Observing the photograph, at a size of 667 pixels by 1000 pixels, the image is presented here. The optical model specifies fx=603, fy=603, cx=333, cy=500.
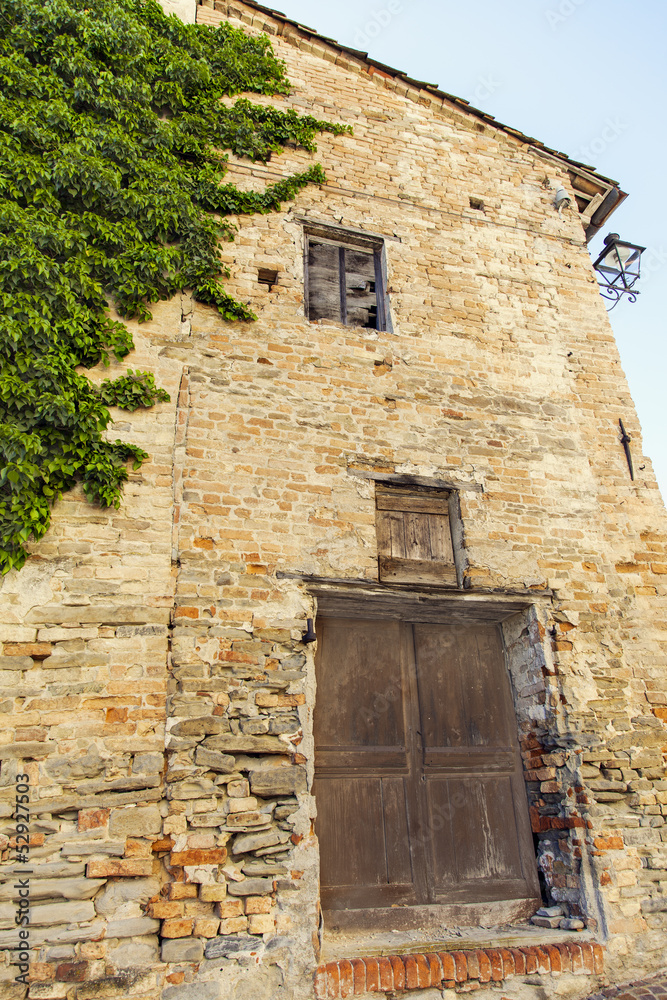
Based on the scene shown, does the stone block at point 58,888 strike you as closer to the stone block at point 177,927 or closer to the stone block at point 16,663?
the stone block at point 177,927

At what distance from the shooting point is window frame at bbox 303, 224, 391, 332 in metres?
5.54

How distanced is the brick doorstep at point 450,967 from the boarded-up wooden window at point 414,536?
233 centimetres

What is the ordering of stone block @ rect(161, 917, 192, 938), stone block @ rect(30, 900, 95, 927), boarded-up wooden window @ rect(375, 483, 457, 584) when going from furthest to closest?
1. boarded-up wooden window @ rect(375, 483, 457, 584)
2. stone block @ rect(161, 917, 192, 938)
3. stone block @ rect(30, 900, 95, 927)

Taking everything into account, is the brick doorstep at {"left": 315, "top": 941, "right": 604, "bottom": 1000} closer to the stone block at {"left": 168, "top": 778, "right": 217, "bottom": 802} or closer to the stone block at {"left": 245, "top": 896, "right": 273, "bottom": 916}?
the stone block at {"left": 245, "top": 896, "right": 273, "bottom": 916}

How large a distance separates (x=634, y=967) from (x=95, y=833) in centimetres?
352

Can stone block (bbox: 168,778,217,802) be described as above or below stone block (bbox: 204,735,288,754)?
below

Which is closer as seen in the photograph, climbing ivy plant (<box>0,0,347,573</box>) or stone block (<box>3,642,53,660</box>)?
stone block (<box>3,642,53,660</box>)

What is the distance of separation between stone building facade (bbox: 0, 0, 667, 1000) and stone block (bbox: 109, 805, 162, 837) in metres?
0.02

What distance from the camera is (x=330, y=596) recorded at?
14.4ft

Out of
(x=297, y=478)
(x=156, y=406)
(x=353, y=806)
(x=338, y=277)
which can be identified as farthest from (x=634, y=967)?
(x=338, y=277)

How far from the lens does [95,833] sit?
3312 millimetres

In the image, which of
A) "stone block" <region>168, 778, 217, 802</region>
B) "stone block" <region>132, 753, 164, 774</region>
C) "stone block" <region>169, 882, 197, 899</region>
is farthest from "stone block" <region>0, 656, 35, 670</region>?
"stone block" <region>169, 882, 197, 899</region>

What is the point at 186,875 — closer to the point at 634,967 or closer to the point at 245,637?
the point at 245,637

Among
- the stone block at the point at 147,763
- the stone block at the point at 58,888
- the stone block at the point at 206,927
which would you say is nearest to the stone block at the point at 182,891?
the stone block at the point at 206,927
